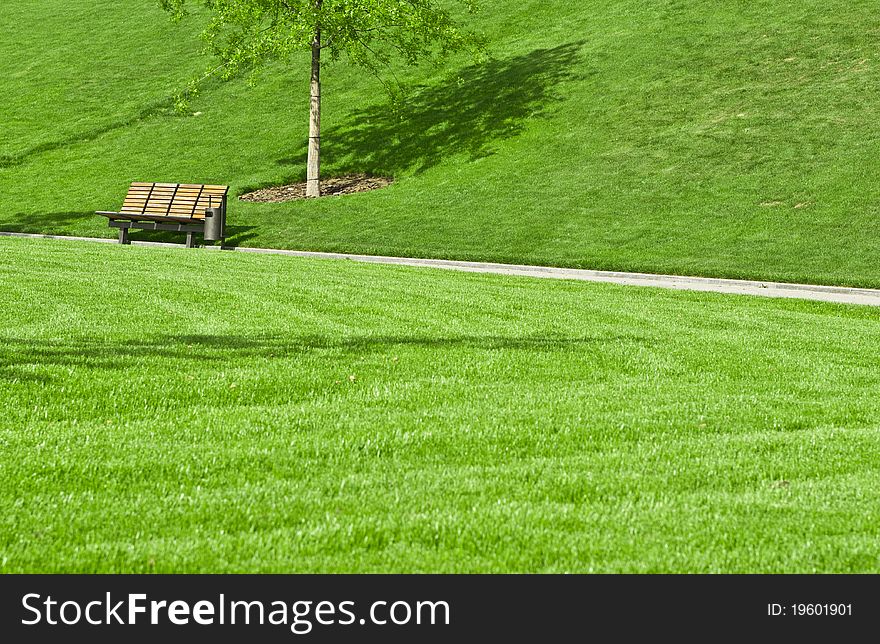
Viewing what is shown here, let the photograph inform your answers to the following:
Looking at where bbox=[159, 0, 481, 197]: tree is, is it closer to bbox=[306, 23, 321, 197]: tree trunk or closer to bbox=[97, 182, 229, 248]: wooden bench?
bbox=[306, 23, 321, 197]: tree trunk

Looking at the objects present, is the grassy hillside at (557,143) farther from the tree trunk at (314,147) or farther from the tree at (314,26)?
the tree at (314,26)

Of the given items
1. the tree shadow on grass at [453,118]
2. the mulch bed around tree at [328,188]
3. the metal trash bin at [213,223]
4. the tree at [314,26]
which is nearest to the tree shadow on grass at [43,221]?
the mulch bed around tree at [328,188]

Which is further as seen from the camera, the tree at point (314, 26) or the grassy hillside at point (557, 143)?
the tree at point (314, 26)

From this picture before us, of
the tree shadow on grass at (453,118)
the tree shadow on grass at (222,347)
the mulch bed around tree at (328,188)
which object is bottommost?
the mulch bed around tree at (328,188)

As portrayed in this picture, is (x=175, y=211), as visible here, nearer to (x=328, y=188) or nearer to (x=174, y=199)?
(x=174, y=199)

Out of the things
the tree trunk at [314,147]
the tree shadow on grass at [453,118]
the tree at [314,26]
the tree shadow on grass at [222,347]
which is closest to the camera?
the tree shadow on grass at [222,347]

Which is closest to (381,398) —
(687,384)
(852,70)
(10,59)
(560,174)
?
(687,384)

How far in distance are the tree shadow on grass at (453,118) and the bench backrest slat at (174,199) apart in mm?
6705

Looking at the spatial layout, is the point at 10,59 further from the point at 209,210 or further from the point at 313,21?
the point at 209,210

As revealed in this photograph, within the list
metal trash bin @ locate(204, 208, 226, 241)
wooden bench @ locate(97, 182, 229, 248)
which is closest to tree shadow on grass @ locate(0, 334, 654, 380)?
metal trash bin @ locate(204, 208, 226, 241)

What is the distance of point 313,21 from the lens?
26.6 m

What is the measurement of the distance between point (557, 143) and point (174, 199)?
11408mm

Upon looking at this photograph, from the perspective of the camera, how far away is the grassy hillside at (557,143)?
21.3 m

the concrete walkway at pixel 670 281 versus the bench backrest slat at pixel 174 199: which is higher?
the bench backrest slat at pixel 174 199
